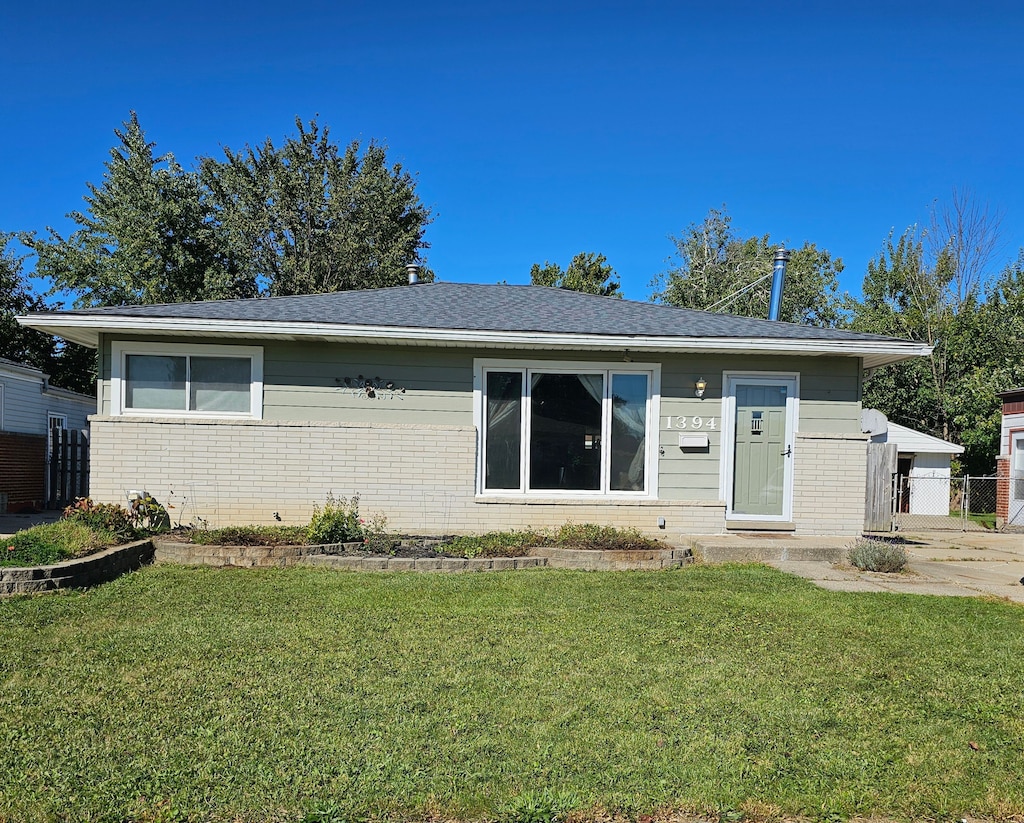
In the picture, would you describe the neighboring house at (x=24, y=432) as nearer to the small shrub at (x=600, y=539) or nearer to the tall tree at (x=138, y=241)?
the tall tree at (x=138, y=241)

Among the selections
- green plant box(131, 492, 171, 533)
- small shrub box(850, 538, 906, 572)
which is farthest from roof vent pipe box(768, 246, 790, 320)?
green plant box(131, 492, 171, 533)

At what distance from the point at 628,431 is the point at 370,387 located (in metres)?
3.47

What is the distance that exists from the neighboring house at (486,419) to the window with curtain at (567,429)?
0.03m

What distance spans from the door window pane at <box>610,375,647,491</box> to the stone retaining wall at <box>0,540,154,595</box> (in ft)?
19.2

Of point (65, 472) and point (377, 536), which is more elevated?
point (377, 536)

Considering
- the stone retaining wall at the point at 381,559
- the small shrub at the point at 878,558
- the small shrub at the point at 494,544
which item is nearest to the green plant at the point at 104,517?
the stone retaining wall at the point at 381,559

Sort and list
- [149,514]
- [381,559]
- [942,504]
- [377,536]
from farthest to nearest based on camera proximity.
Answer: [942,504] < [149,514] < [377,536] < [381,559]

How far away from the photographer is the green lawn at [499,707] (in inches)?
116

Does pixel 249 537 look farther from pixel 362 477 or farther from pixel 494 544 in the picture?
pixel 494 544

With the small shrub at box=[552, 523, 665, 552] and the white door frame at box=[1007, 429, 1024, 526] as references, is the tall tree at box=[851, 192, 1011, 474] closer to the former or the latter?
the white door frame at box=[1007, 429, 1024, 526]

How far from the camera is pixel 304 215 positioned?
84.9 feet

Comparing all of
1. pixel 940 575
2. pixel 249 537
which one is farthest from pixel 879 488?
pixel 249 537

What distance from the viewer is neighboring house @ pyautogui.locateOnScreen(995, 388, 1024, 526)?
17.4 m

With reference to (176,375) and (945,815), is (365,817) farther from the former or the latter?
(176,375)
